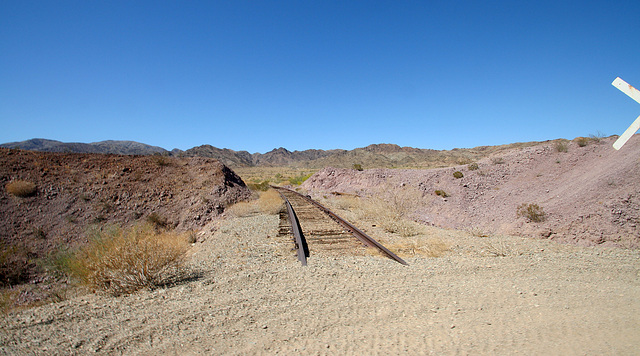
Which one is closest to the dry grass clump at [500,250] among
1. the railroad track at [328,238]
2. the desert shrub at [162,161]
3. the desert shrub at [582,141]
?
the railroad track at [328,238]

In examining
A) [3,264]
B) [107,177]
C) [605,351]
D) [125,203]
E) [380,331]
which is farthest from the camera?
[107,177]

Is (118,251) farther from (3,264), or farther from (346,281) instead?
(3,264)

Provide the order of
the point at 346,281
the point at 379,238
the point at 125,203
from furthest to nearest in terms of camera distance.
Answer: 1. the point at 125,203
2. the point at 379,238
3. the point at 346,281

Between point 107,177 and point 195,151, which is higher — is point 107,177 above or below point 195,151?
below

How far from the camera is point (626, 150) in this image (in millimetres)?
11039

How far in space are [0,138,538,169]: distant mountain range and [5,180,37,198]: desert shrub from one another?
6065 mm

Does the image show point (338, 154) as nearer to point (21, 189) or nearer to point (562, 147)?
point (562, 147)

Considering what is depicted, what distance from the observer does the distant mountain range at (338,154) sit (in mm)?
53903

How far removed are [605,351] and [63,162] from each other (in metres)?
22.8

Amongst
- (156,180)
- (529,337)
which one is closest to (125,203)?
(156,180)

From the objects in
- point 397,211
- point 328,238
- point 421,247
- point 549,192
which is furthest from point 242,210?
point 549,192

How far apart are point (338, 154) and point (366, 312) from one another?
11398 centimetres

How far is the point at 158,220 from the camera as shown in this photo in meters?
15.1

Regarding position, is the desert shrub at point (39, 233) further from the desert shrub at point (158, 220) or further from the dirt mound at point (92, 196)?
the desert shrub at point (158, 220)
